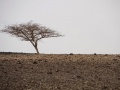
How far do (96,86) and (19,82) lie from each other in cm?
393

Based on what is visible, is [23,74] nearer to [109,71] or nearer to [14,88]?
[14,88]

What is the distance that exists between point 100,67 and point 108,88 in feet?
12.3

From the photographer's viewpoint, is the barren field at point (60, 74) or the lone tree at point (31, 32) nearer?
the barren field at point (60, 74)

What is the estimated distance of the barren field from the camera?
12.0 metres

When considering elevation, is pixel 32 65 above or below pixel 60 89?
above

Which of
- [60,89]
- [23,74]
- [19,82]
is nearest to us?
[60,89]

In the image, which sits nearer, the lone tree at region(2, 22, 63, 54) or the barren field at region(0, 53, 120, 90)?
the barren field at region(0, 53, 120, 90)

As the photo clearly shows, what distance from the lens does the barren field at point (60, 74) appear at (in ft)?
39.5

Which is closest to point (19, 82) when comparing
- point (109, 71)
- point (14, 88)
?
point (14, 88)

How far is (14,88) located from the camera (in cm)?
1166

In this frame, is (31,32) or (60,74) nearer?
(60,74)

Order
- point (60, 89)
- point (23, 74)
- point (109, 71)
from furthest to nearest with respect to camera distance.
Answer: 1. point (109, 71)
2. point (23, 74)
3. point (60, 89)

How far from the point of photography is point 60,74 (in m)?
14.0

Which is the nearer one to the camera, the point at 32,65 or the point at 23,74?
the point at 23,74
